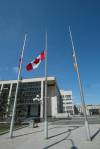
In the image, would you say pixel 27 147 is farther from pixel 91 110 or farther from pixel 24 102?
pixel 91 110

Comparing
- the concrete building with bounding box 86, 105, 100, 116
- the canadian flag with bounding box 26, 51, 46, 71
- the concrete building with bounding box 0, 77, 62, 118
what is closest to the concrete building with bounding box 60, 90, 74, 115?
the concrete building with bounding box 86, 105, 100, 116

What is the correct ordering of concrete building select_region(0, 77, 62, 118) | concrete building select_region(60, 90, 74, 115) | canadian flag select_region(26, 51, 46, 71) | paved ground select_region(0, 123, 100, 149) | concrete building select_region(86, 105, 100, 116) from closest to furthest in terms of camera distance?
paved ground select_region(0, 123, 100, 149), canadian flag select_region(26, 51, 46, 71), concrete building select_region(0, 77, 62, 118), concrete building select_region(60, 90, 74, 115), concrete building select_region(86, 105, 100, 116)

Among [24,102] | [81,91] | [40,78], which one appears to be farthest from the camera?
[40,78]

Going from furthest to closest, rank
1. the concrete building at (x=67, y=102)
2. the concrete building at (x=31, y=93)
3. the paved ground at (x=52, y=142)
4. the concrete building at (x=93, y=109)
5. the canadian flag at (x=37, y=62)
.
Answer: the concrete building at (x=93, y=109) → the concrete building at (x=67, y=102) → the concrete building at (x=31, y=93) → the canadian flag at (x=37, y=62) → the paved ground at (x=52, y=142)

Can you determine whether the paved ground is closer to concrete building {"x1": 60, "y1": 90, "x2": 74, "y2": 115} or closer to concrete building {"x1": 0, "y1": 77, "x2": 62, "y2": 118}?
concrete building {"x1": 0, "y1": 77, "x2": 62, "y2": 118}

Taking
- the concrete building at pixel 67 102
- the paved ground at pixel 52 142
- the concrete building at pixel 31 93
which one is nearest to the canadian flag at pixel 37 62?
the paved ground at pixel 52 142

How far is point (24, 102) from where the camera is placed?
6656 cm

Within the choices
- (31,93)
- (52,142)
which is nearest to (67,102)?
(31,93)

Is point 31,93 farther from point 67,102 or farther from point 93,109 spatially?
point 93,109

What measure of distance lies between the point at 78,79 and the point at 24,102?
5729cm

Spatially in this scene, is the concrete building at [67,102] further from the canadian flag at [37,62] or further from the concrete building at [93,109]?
the canadian flag at [37,62]

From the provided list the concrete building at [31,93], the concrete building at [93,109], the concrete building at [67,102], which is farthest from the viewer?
the concrete building at [93,109]

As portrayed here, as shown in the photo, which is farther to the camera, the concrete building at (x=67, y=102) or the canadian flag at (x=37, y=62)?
the concrete building at (x=67, y=102)

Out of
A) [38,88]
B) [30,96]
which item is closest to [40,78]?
[38,88]
